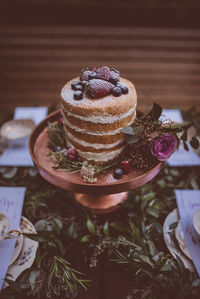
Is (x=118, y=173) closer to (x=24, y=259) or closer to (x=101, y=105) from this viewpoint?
(x=101, y=105)

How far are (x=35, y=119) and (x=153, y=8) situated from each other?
332 cm

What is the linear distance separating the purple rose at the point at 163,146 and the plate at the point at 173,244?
27 centimetres

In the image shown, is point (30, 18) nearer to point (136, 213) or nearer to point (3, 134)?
point (3, 134)

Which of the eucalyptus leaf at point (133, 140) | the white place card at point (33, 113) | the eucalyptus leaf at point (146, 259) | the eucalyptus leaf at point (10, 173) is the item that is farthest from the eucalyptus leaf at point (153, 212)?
the white place card at point (33, 113)

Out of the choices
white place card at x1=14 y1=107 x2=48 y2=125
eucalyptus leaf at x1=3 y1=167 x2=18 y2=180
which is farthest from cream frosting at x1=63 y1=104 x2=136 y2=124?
white place card at x1=14 y1=107 x2=48 y2=125

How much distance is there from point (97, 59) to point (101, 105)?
3.00 meters

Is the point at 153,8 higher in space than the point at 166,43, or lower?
higher

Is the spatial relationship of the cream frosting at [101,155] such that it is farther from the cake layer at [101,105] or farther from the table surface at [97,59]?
the table surface at [97,59]

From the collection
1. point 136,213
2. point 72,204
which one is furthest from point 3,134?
point 136,213

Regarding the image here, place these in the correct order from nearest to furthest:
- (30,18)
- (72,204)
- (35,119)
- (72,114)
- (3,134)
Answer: (72,114) < (72,204) < (3,134) < (35,119) < (30,18)

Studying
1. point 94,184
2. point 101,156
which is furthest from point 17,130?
point 94,184

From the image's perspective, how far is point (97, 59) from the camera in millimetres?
3775

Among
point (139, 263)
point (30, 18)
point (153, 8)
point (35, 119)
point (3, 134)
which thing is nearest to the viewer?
point (139, 263)

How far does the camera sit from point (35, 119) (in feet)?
5.53
